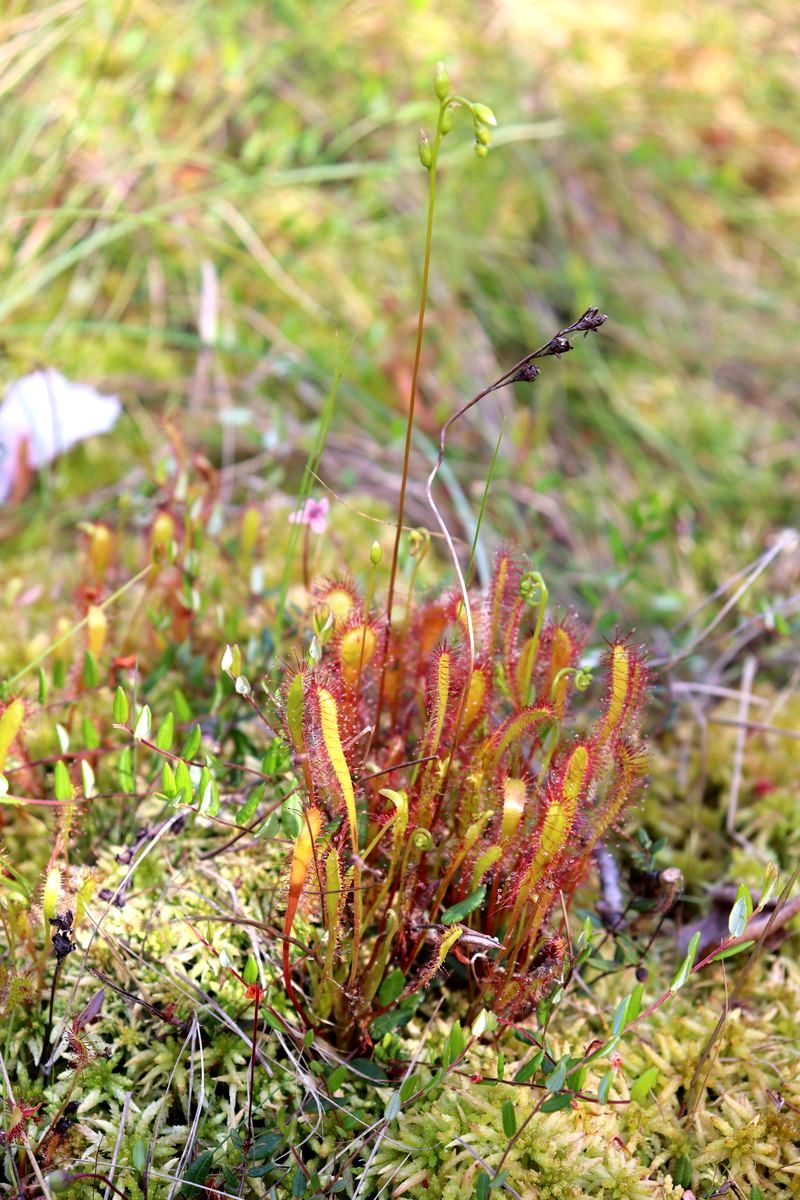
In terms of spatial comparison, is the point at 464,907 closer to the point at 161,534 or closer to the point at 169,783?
the point at 169,783

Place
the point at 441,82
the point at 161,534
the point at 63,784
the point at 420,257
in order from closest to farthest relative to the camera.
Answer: the point at 441,82 → the point at 63,784 → the point at 161,534 → the point at 420,257

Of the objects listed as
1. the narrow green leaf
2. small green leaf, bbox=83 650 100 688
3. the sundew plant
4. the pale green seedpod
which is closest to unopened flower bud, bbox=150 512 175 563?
small green leaf, bbox=83 650 100 688

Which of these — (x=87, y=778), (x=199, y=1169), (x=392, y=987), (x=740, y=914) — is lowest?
(x=199, y=1169)

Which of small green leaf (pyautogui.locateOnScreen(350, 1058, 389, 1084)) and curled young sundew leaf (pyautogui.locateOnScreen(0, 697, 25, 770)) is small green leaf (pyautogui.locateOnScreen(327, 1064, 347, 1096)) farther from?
curled young sundew leaf (pyautogui.locateOnScreen(0, 697, 25, 770))

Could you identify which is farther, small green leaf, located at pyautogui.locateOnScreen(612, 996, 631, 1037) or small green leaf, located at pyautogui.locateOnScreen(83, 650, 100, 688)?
small green leaf, located at pyautogui.locateOnScreen(83, 650, 100, 688)

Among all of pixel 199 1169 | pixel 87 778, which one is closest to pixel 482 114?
pixel 87 778

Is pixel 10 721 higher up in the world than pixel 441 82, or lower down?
lower down

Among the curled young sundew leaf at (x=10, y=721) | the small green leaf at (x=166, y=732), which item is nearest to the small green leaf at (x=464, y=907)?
the small green leaf at (x=166, y=732)
